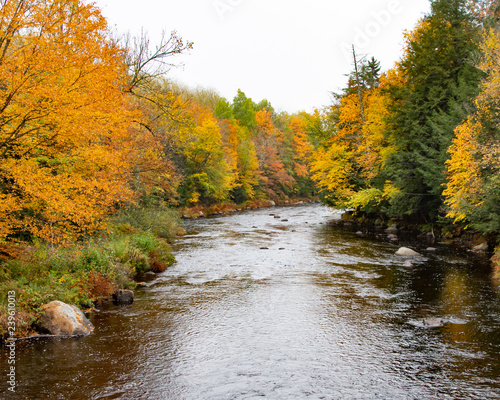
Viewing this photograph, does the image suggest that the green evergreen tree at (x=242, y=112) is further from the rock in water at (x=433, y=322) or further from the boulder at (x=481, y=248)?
the rock in water at (x=433, y=322)

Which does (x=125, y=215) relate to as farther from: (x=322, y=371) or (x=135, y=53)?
(x=322, y=371)

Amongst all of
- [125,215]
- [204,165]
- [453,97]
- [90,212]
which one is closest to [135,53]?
[125,215]

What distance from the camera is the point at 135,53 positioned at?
55.3ft

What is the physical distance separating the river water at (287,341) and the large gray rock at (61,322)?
1.27ft

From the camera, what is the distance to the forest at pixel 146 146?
8.50m

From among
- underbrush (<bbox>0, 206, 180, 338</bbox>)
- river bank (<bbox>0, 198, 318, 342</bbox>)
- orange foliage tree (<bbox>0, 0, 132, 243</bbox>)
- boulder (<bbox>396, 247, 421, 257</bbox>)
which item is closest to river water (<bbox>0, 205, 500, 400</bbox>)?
river bank (<bbox>0, 198, 318, 342</bbox>)

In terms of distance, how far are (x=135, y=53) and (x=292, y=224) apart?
61.4 feet

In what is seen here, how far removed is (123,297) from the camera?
10.8m

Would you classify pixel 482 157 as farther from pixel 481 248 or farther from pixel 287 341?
pixel 287 341

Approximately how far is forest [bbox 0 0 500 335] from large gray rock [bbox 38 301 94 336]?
0.38 m

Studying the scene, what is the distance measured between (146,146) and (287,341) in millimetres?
13433

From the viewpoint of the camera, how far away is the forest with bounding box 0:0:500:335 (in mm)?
8500

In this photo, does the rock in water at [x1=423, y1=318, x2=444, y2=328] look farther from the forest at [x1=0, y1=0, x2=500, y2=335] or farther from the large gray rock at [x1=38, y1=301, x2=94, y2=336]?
the large gray rock at [x1=38, y1=301, x2=94, y2=336]

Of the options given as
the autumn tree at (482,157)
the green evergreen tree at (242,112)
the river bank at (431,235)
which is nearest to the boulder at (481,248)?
the river bank at (431,235)
